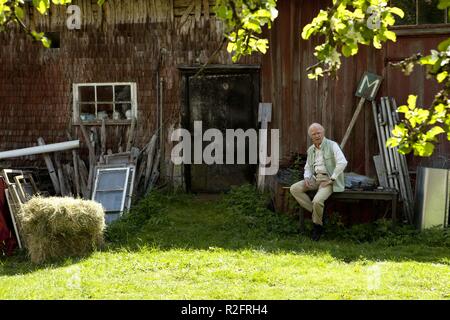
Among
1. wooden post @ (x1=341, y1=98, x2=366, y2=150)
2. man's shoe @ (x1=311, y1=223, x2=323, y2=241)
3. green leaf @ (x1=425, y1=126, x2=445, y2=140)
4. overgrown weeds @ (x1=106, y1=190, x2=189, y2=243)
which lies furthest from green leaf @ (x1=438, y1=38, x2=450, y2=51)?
wooden post @ (x1=341, y1=98, x2=366, y2=150)

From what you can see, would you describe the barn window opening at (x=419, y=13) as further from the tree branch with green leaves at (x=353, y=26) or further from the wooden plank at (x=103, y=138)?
the tree branch with green leaves at (x=353, y=26)

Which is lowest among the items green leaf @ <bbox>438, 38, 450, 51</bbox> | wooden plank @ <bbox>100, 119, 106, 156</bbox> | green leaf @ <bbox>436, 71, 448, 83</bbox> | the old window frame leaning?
the old window frame leaning

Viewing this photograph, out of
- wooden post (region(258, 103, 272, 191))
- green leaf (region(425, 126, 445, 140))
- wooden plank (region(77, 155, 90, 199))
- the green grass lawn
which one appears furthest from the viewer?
wooden plank (region(77, 155, 90, 199))

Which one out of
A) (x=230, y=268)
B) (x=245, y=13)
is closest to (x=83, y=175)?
(x=230, y=268)

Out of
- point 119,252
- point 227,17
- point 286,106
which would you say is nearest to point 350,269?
point 119,252

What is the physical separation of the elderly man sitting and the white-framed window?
3.65m

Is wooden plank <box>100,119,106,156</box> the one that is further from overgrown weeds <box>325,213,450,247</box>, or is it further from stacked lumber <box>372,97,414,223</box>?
stacked lumber <box>372,97,414,223</box>

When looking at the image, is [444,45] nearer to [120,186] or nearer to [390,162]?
[390,162]

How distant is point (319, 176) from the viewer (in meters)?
7.66

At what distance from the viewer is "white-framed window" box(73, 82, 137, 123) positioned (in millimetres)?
9867

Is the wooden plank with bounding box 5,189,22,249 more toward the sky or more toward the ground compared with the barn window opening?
more toward the ground

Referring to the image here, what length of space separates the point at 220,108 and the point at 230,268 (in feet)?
14.2

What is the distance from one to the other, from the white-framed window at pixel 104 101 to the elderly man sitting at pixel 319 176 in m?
3.65

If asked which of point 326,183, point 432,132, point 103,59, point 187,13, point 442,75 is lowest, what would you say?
point 326,183
